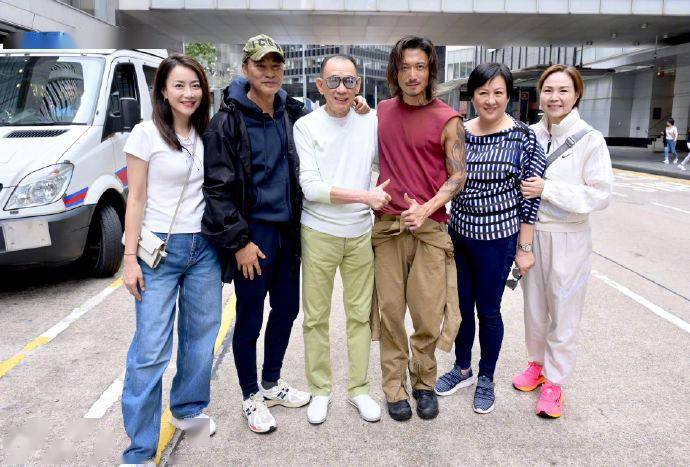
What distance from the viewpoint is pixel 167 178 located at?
2.51 meters

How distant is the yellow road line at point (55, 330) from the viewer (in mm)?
3766

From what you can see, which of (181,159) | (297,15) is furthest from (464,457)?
(297,15)

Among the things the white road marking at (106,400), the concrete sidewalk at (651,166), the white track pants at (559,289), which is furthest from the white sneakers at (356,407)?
the concrete sidewalk at (651,166)

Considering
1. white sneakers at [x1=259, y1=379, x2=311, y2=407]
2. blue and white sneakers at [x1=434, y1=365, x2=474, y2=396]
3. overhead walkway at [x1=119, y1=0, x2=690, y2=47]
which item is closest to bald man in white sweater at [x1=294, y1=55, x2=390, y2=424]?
white sneakers at [x1=259, y1=379, x2=311, y2=407]

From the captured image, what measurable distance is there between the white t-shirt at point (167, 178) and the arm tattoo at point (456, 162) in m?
1.21

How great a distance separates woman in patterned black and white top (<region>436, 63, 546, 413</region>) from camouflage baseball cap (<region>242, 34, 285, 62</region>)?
1.08 m

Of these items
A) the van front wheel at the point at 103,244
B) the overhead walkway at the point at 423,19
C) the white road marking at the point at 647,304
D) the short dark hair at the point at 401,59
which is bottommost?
the white road marking at the point at 647,304

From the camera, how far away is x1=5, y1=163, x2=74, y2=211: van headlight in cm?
451

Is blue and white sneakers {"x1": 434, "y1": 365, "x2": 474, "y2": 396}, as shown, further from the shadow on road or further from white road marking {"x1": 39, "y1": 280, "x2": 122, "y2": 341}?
the shadow on road

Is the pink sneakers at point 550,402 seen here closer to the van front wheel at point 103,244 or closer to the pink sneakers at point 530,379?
the pink sneakers at point 530,379

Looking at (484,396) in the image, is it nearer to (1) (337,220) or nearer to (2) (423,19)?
(1) (337,220)

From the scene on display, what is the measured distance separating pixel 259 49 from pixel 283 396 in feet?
6.23

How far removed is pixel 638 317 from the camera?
15.4ft

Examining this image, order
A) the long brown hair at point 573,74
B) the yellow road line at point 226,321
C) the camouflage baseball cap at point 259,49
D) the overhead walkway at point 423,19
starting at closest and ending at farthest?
the camouflage baseball cap at point 259,49, the long brown hair at point 573,74, the yellow road line at point 226,321, the overhead walkway at point 423,19
